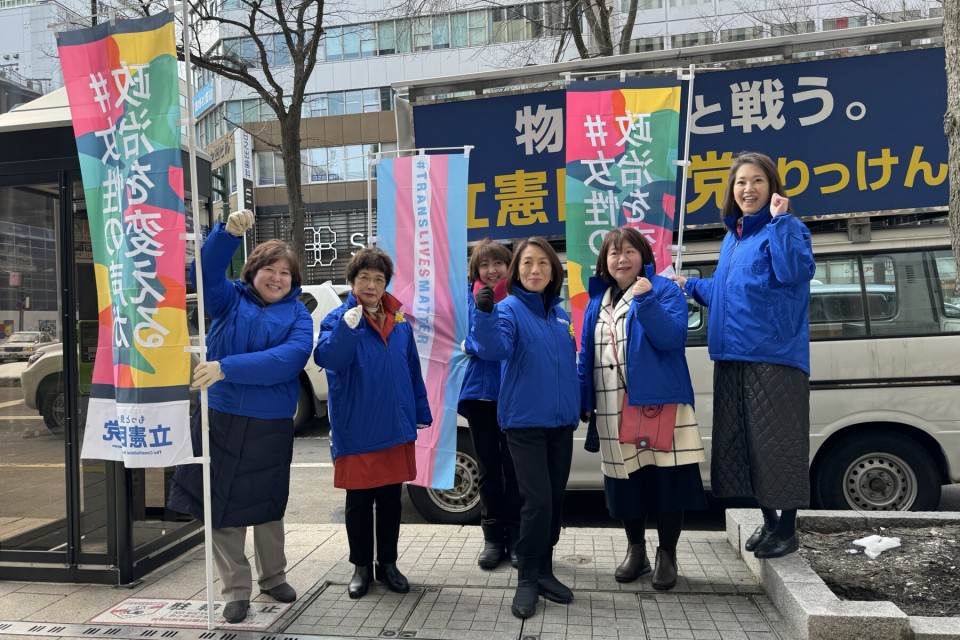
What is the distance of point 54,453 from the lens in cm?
427

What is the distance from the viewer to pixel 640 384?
12.3ft

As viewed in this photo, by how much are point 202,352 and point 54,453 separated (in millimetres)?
1538

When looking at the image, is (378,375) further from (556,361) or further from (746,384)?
(746,384)

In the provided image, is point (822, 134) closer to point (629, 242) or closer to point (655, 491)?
point (629, 242)

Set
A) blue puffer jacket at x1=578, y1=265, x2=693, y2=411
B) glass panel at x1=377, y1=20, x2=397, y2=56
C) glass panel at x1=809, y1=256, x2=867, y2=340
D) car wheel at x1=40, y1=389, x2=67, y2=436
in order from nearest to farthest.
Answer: blue puffer jacket at x1=578, y1=265, x2=693, y2=411
car wheel at x1=40, y1=389, x2=67, y2=436
glass panel at x1=809, y1=256, x2=867, y2=340
glass panel at x1=377, y1=20, x2=397, y2=56

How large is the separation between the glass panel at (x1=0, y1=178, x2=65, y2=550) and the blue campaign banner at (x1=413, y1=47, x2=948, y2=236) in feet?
9.95

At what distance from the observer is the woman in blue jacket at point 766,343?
11.6 ft

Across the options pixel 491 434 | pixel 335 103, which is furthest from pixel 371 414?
pixel 335 103

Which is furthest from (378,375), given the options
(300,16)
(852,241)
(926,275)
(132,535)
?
(300,16)

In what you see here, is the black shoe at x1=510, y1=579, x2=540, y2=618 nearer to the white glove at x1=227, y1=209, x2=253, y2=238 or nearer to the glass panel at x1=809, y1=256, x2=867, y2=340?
the white glove at x1=227, y1=209, x2=253, y2=238

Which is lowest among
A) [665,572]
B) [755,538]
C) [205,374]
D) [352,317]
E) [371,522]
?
[665,572]

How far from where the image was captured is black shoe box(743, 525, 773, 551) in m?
3.95

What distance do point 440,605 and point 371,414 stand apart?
1032 mm

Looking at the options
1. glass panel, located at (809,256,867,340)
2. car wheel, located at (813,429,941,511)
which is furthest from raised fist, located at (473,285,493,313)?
car wheel, located at (813,429,941,511)
